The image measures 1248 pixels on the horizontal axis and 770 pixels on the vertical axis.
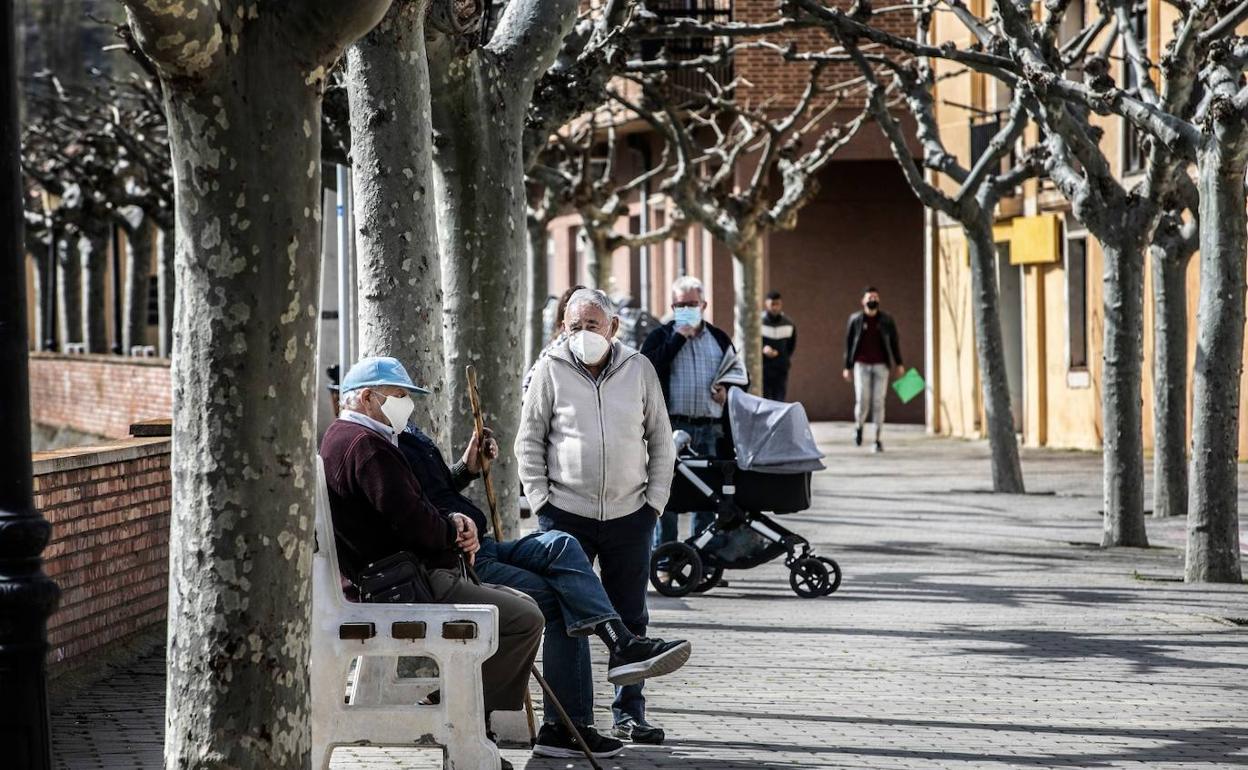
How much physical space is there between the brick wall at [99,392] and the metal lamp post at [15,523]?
21.5 meters

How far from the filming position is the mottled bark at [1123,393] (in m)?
16.8

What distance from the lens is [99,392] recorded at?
3825 cm

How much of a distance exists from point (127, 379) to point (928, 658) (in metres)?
25.5

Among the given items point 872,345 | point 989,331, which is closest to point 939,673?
point 989,331

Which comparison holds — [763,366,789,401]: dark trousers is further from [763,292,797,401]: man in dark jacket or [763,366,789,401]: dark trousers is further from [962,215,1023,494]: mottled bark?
[962,215,1023,494]: mottled bark

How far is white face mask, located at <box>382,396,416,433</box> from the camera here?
8.16 m

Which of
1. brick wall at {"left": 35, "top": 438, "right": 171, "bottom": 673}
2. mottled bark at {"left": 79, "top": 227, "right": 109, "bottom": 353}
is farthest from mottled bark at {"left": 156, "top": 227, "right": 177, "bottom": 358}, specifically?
brick wall at {"left": 35, "top": 438, "right": 171, "bottom": 673}

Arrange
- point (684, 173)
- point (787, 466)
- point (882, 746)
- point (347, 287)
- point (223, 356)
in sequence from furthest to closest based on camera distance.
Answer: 1. point (684, 173)
2. point (347, 287)
3. point (787, 466)
4. point (882, 746)
5. point (223, 356)

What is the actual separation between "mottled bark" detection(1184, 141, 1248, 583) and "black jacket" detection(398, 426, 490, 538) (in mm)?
6747

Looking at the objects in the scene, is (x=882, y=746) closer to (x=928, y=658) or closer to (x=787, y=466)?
(x=928, y=658)

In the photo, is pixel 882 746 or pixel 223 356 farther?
pixel 882 746

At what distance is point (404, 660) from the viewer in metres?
9.61

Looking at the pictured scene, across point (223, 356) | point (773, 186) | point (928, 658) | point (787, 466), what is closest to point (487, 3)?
point (787, 466)

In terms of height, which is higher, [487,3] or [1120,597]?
[487,3]
